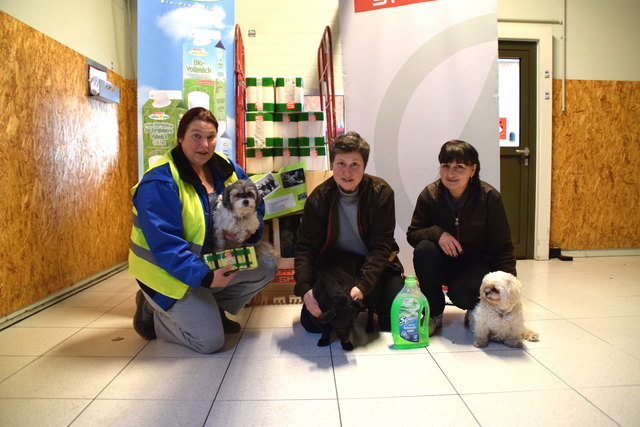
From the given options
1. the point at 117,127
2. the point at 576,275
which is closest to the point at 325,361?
the point at 576,275

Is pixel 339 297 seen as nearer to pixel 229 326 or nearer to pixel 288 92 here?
pixel 229 326

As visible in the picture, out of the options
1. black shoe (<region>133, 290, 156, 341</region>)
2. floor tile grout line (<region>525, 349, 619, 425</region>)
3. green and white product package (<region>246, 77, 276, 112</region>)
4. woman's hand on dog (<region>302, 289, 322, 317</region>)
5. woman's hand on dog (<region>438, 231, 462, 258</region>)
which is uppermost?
green and white product package (<region>246, 77, 276, 112</region>)

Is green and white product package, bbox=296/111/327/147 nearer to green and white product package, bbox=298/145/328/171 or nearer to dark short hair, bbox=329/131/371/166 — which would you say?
green and white product package, bbox=298/145/328/171

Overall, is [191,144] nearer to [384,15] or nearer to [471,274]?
[471,274]

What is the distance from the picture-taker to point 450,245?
6.79ft

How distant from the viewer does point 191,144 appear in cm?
193

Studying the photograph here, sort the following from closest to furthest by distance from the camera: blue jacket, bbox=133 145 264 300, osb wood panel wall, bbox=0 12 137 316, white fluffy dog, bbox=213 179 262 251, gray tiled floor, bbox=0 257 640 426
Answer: gray tiled floor, bbox=0 257 640 426
blue jacket, bbox=133 145 264 300
white fluffy dog, bbox=213 179 262 251
osb wood panel wall, bbox=0 12 137 316

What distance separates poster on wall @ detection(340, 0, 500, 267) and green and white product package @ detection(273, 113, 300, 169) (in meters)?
0.42

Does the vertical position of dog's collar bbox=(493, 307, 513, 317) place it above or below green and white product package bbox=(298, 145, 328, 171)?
below

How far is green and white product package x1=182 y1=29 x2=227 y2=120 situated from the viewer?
2967 millimetres

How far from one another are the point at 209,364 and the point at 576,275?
3028 millimetres

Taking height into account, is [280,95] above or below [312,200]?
above

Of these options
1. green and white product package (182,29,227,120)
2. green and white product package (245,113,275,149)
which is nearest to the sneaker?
green and white product package (245,113,275,149)

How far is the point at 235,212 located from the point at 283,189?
0.79m
